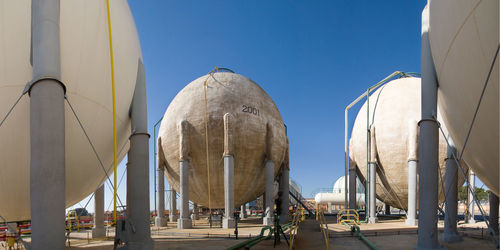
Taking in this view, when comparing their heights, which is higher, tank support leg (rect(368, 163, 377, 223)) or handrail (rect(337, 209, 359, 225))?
tank support leg (rect(368, 163, 377, 223))

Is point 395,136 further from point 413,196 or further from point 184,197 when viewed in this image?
point 184,197

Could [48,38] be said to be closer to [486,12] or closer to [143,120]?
[143,120]

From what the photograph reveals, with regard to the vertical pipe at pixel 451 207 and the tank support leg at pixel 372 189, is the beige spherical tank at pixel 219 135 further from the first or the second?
the vertical pipe at pixel 451 207

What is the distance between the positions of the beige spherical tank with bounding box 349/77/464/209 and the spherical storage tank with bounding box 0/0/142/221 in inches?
735

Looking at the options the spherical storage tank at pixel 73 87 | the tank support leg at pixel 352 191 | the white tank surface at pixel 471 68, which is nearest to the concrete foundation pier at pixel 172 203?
the tank support leg at pixel 352 191

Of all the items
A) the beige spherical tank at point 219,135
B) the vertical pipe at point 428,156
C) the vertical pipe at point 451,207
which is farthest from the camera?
the beige spherical tank at point 219,135

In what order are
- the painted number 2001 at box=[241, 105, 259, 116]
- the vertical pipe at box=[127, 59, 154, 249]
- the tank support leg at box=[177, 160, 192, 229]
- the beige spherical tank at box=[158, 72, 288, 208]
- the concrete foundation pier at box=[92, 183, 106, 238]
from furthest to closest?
1. the painted number 2001 at box=[241, 105, 259, 116]
2. the beige spherical tank at box=[158, 72, 288, 208]
3. the tank support leg at box=[177, 160, 192, 229]
4. the concrete foundation pier at box=[92, 183, 106, 238]
5. the vertical pipe at box=[127, 59, 154, 249]

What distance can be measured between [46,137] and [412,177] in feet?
65.1

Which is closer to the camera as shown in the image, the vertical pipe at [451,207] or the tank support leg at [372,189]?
the vertical pipe at [451,207]

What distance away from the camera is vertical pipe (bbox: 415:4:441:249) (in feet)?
26.8

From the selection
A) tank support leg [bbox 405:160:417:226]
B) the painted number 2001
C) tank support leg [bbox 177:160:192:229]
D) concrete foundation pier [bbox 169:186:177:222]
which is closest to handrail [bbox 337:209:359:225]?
tank support leg [bbox 405:160:417:226]

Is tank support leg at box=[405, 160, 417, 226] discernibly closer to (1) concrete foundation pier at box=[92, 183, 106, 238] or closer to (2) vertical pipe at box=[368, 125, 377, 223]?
(2) vertical pipe at box=[368, 125, 377, 223]

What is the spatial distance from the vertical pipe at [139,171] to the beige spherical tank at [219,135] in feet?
34.0

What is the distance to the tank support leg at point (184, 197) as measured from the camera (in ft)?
60.3
